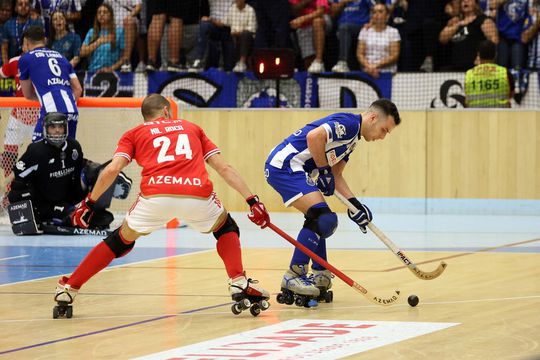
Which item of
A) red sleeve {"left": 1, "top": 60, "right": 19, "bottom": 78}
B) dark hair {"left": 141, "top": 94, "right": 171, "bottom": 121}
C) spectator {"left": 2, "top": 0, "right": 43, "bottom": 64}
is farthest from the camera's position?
spectator {"left": 2, "top": 0, "right": 43, "bottom": 64}

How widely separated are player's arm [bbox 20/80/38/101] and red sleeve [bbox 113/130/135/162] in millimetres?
6312

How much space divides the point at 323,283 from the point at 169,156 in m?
1.45

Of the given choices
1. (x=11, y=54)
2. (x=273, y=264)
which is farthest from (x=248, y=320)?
(x=11, y=54)

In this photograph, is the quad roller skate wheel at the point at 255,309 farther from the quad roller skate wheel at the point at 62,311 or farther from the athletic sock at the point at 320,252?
the quad roller skate wheel at the point at 62,311

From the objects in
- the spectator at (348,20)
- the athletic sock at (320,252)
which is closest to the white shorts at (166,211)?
→ the athletic sock at (320,252)

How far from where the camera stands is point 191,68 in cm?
1720

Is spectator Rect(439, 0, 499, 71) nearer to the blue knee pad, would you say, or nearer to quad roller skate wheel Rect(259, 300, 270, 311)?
the blue knee pad

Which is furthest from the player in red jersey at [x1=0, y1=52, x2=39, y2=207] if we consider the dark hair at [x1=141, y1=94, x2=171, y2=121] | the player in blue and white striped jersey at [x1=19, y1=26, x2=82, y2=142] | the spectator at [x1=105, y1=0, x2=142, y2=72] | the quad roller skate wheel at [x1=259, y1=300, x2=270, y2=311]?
the quad roller skate wheel at [x1=259, y1=300, x2=270, y2=311]

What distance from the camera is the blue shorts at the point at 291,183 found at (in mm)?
7883

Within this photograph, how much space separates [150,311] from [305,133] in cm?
160

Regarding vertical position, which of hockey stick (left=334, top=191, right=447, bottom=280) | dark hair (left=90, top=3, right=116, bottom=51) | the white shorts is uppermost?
dark hair (left=90, top=3, right=116, bottom=51)

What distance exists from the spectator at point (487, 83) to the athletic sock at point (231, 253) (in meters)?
8.90

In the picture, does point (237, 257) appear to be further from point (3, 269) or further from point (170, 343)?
point (3, 269)

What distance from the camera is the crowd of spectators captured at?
16406mm
